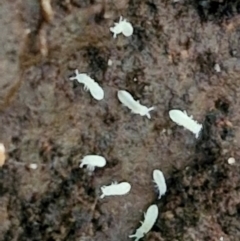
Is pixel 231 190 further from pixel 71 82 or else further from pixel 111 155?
pixel 71 82

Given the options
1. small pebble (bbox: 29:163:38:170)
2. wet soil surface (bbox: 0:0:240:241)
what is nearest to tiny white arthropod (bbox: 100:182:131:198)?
wet soil surface (bbox: 0:0:240:241)

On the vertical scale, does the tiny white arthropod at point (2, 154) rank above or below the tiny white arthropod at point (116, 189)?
above

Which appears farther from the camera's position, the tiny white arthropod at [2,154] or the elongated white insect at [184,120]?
the elongated white insect at [184,120]

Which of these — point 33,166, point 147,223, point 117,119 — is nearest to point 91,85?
point 117,119

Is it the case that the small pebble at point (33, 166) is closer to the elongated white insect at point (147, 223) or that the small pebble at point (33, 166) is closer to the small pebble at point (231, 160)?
the elongated white insect at point (147, 223)

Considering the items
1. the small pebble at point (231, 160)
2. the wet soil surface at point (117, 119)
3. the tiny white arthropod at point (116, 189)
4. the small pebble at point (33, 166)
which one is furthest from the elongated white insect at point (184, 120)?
the small pebble at point (33, 166)

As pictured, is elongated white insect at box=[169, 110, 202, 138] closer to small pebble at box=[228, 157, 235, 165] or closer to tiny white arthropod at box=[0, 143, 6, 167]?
small pebble at box=[228, 157, 235, 165]

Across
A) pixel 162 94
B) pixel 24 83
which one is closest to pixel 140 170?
pixel 162 94
